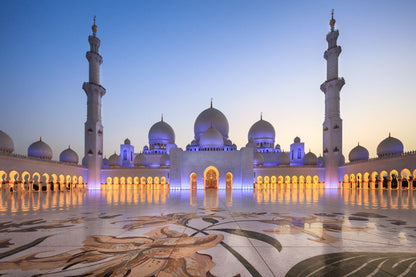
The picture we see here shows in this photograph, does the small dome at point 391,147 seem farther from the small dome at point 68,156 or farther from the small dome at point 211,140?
the small dome at point 68,156

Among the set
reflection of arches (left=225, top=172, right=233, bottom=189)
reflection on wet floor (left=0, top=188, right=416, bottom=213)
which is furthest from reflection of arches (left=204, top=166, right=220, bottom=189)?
reflection on wet floor (left=0, top=188, right=416, bottom=213)

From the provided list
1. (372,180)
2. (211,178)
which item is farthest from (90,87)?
(372,180)

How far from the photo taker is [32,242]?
9.65 ft

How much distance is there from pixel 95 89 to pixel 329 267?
32.8 meters

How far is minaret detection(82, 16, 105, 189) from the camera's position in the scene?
29.2m

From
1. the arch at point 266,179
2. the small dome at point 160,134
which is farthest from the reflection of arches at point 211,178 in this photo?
the small dome at point 160,134

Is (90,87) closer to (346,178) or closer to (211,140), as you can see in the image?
(211,140)

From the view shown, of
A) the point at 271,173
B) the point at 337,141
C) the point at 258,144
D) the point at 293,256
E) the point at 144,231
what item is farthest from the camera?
the point at 258,144

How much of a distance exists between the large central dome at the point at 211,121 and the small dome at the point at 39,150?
19.0m

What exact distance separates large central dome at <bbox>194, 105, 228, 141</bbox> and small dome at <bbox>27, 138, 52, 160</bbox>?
19.0 metres

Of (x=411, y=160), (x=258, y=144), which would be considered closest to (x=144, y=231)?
(x=411, y=160)

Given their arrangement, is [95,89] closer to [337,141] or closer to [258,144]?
[258,144]

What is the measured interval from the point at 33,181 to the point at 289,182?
29.6m

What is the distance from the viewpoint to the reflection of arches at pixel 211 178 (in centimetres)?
2597
